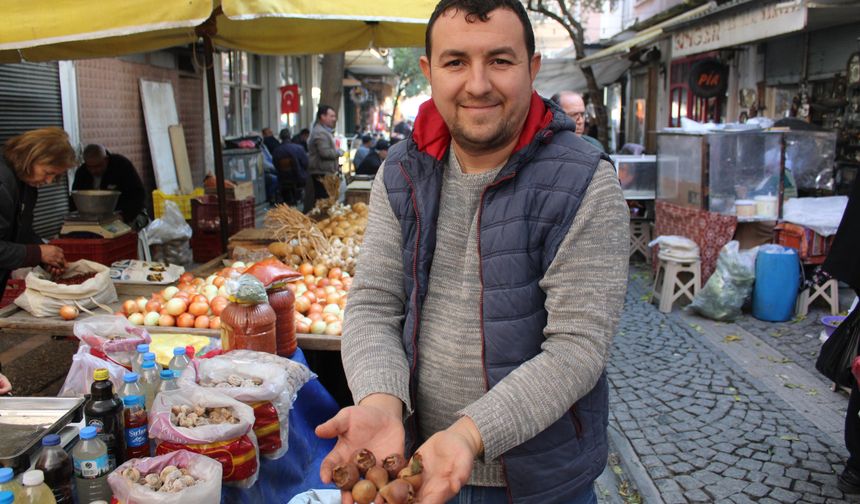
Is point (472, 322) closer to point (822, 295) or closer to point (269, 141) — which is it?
point (822, 295)

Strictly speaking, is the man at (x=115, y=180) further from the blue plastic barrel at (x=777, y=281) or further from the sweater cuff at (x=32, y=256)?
the blue plastic barrel at (x=777, y=281)

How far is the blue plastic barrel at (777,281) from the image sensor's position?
22.2ft

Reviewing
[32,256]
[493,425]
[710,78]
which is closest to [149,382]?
[32,256]

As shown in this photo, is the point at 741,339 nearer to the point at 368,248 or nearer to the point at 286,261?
the point at 286,261

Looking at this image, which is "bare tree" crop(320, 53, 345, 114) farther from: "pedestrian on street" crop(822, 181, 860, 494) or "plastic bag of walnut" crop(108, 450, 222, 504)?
"plastic bag of walnut" crop(108, 450, 222, 504)

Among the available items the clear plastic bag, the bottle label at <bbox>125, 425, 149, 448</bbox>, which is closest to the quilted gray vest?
the bottle label at <bbox>125, 425, 149, 448</bbox>

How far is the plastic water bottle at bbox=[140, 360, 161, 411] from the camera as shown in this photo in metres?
2.92

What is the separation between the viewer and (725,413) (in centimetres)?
485

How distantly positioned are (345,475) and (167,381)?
5.43ft

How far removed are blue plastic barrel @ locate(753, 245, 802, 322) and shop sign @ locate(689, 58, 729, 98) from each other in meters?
7.56

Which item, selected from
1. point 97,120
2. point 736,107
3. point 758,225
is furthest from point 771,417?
point 736,107

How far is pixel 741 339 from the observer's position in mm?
6414

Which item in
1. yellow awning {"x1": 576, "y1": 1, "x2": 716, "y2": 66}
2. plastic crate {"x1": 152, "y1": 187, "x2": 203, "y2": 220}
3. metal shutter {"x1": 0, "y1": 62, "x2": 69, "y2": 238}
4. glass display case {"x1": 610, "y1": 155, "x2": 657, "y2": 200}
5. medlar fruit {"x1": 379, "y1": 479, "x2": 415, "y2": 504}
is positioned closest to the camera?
medlar fruit {"x1": 379, "y1": 479, "x2": 415, "y2": 504}

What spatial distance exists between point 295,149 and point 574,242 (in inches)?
539
